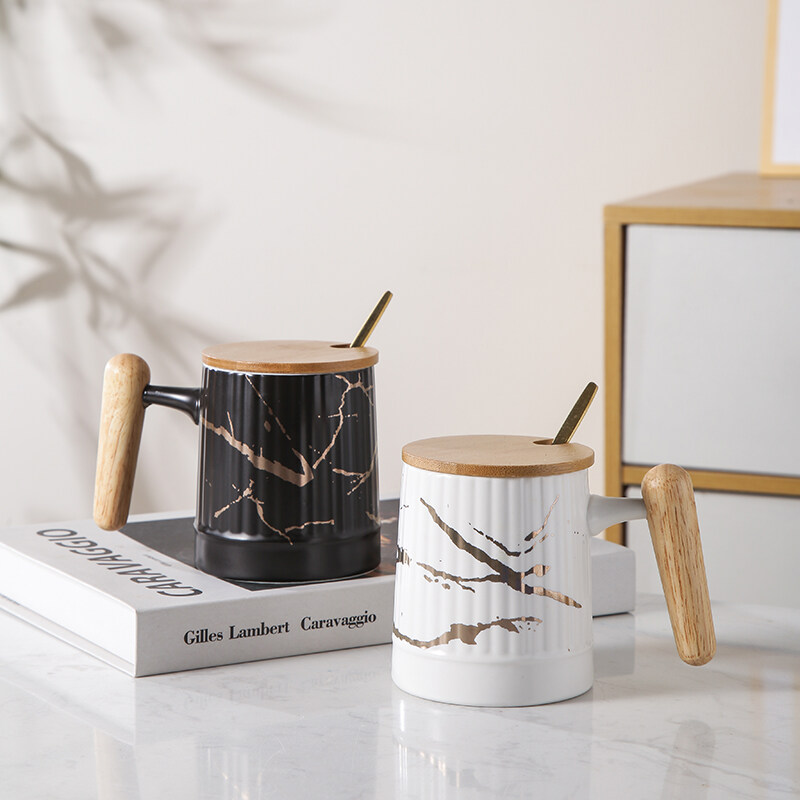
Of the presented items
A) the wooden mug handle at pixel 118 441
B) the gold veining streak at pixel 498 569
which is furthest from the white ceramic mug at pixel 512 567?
the wooden mug handle at pixel 118 441

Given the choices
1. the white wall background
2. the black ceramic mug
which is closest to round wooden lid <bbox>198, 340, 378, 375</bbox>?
the black ceramic mug

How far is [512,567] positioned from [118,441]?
0.28m

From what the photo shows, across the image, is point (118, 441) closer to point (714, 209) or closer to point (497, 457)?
point (497, 457)

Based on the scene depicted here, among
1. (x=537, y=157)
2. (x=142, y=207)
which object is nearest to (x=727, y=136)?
(x=537, y=157)

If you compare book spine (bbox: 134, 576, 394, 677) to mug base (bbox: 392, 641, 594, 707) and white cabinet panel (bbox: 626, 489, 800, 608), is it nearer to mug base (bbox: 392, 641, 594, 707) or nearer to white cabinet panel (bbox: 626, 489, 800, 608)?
mug base (bbox: 392, 641, 594, 707)

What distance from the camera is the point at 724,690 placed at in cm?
65

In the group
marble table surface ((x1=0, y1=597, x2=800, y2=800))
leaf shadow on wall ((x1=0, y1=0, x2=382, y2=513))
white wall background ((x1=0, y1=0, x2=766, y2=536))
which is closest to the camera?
marble table surface ((x1=0, y1=597, x2=800, y2=800))

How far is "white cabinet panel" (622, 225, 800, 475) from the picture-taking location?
115 centimetres

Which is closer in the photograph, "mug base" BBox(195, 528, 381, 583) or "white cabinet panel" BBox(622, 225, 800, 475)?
"mug base" BBox(195, 528, 381, 583)

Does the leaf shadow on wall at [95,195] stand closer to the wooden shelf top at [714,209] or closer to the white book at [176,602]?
the wooden shelf top at [714,209]

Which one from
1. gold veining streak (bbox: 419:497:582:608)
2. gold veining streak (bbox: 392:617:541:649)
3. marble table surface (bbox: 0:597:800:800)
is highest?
gold veining streak (bbox: 419:497:582:608)

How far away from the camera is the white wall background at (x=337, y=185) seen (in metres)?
1.70

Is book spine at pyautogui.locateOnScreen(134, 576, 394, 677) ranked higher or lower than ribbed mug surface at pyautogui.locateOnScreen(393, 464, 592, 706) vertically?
lower

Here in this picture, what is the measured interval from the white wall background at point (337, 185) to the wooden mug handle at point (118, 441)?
1.07 metres
